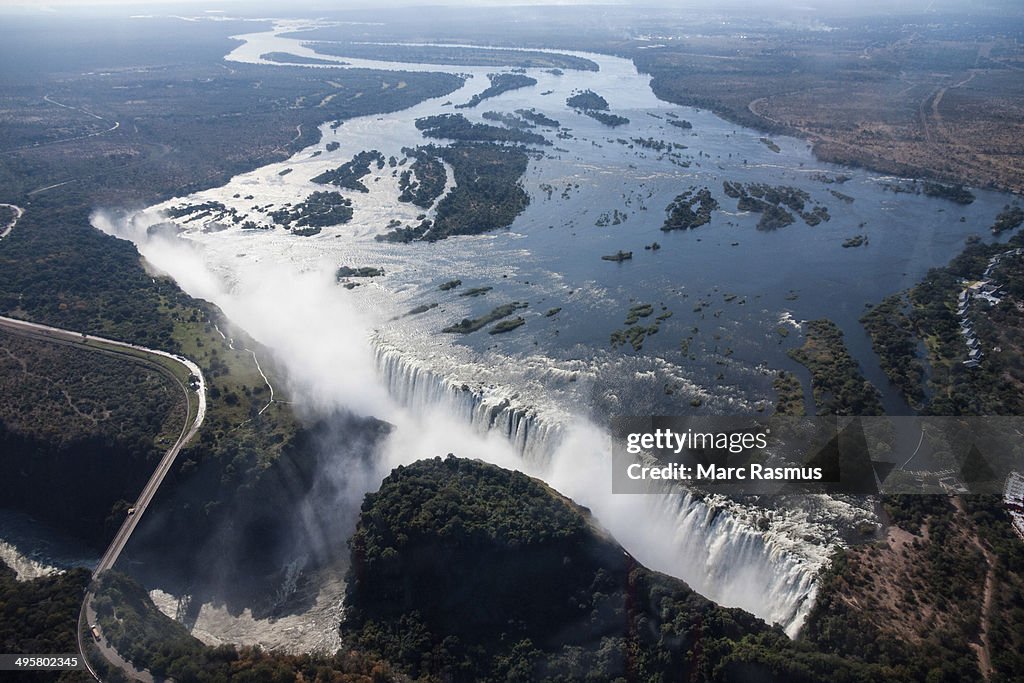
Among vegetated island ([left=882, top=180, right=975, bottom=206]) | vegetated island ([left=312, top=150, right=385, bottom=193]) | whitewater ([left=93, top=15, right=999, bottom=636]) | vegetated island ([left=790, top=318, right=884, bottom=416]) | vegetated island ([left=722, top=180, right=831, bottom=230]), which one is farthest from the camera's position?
vegetated island ([left=312, top=150, right=385, bottom=193])

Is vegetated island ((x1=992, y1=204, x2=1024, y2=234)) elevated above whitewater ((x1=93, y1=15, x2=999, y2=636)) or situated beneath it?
elevated above

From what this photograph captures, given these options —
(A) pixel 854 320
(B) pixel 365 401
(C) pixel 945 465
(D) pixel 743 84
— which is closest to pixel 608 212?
(A) pixel 854 320

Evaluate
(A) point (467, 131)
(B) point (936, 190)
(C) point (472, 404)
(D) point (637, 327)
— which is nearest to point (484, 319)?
(C) point (472, 404)

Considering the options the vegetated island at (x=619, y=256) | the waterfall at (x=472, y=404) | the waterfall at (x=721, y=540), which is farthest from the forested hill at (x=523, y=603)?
the vegetated island at (x=619, y=256)

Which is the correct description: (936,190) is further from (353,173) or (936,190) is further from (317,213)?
(353,173)

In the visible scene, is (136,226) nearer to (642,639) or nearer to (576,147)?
(576,147)

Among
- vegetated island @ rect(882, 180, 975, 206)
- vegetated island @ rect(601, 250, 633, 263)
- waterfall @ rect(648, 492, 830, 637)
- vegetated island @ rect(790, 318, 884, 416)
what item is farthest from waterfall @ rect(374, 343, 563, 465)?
vegetated island @ rect(882, 180, 975, 206)

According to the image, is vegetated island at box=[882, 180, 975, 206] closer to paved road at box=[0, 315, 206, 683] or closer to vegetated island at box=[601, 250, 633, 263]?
vegetated island at box=[601, 250, 633, 263]
